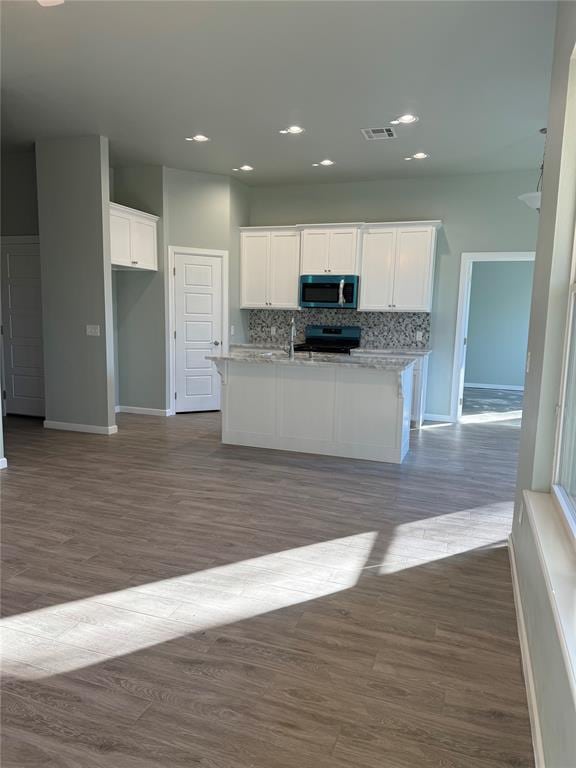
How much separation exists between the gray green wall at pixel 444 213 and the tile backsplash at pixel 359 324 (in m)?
0.25

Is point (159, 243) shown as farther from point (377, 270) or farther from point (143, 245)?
point (377, 270)

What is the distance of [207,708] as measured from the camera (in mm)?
1836

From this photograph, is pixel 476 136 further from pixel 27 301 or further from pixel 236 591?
pixel 27 301

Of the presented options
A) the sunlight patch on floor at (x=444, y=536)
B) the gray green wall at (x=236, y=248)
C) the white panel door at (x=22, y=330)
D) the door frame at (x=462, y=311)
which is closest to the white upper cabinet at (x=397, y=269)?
the door frame at (x=462, y=311)

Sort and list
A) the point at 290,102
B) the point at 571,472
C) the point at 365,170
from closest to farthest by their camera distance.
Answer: the point at 571,472, the point at 290,102, the point at 365,170

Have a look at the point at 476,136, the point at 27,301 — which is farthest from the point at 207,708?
the point at 27,301

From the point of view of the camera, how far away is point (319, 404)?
198 inches

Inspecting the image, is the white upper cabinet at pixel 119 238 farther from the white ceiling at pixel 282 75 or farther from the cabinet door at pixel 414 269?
the cabinet door at pixel 414 269

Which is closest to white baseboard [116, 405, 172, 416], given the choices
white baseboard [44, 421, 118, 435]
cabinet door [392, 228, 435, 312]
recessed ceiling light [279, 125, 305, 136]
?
white baseboard [44, 421, 118, 435]

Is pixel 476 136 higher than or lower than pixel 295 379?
higher

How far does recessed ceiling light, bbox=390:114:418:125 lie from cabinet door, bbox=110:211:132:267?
125 inches

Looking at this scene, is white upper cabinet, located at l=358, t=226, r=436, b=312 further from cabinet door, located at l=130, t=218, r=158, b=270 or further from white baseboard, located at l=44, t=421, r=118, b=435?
white baseboard, located at l=44, t=421, r=118, b=435

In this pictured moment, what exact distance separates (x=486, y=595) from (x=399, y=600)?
1.52 ft

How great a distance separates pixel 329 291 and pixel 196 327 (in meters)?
1.86
